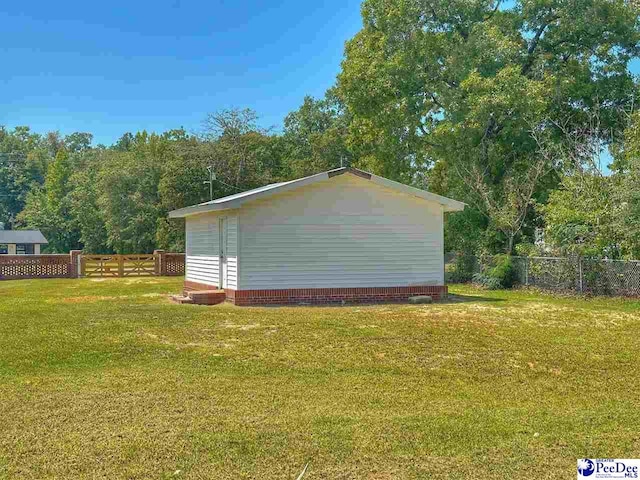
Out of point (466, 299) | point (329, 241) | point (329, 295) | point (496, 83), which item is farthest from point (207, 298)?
point (496, 83)

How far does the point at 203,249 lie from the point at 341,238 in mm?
4078

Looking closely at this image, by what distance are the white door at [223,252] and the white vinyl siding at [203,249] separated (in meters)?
0.21

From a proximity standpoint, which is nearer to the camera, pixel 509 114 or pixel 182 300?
pixel 182 300

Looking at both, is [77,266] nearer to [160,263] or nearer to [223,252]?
[160,263]

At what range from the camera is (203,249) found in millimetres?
15180

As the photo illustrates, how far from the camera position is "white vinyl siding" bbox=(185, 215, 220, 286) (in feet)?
46.6

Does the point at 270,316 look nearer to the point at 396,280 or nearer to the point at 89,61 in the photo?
the point at 396,280

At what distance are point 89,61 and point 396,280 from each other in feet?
73.0

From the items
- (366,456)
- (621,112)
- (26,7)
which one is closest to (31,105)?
(26,7)

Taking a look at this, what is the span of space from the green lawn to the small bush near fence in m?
3.97

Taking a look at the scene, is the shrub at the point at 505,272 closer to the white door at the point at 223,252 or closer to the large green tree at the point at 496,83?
the large green tree at the point at 496,83

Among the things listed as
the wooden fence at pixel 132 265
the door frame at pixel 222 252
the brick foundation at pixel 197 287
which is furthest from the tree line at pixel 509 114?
the wooden fence at pixel 132 265

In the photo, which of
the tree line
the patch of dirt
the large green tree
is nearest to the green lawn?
the patch of dirt

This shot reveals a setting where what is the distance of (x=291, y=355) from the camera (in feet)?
23.9
